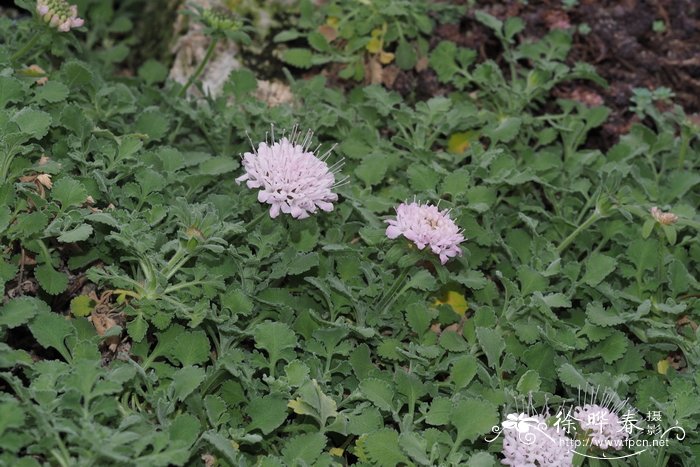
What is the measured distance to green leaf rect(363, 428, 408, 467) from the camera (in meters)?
2.28

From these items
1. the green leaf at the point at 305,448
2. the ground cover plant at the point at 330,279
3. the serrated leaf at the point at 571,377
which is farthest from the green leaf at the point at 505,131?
the green leaf at the point at 305,448

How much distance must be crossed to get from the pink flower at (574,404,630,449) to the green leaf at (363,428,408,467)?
1.77 feet

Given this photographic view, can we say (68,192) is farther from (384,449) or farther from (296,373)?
(384,449)

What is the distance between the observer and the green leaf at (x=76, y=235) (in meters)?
2.33

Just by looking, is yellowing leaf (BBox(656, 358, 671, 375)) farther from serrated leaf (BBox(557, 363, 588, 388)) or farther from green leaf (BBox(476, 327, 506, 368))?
green leaf (BBox(476, 327, 506, 368))

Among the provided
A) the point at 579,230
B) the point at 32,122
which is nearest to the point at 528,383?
the point at 579,230

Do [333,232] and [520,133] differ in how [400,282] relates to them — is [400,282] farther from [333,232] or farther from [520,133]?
[520,133]

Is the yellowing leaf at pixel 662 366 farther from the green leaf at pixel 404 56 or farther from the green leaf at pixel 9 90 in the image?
the green leaf at pixel 9 90

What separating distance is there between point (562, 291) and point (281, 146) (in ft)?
3.85

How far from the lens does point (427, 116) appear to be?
3.34m

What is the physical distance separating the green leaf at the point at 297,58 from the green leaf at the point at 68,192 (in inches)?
59.1

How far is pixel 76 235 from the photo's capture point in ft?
7.68

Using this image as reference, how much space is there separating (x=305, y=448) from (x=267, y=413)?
15 cm

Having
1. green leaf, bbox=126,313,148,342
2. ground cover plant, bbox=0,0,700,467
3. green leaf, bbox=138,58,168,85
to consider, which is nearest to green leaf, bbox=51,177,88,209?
ground cover plant, bbox=0,0,700,467
